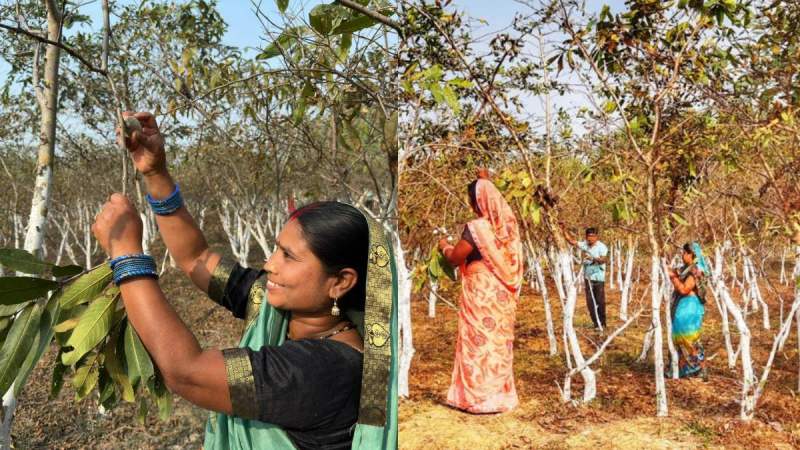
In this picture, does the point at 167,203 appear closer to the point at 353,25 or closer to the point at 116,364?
the point at 116,364

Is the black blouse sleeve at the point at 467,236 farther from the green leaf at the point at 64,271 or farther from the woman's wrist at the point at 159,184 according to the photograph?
the green leaf at the point at 64,271

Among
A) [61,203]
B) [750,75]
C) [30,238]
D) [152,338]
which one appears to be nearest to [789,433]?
[750,75]

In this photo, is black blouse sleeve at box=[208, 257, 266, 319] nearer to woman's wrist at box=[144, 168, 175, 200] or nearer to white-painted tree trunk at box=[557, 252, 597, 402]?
woman's wrist at box=[144, 168, 175, 200]

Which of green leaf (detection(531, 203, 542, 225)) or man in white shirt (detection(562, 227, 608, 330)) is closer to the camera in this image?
green leaf (detection(531, 203, 542, 225))

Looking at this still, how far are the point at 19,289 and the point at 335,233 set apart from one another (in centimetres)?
44

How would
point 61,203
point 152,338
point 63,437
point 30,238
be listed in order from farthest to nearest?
1. point 61,203
2. point 63,437
3. point 30,238
4. point 152,338

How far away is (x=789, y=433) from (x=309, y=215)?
220cm

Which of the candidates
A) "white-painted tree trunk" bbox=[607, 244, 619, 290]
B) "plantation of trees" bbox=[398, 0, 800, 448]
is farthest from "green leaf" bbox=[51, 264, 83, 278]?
"white-painted tree trunk" bbox=[607, 244, 619, 290]

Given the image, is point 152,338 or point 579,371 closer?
point 152,338

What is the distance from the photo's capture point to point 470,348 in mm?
2602

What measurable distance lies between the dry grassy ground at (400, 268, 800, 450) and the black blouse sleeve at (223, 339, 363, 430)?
5.05ft

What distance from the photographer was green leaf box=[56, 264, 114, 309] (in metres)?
0.88

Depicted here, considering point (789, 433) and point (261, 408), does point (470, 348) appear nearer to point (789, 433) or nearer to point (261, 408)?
point (789, 433)

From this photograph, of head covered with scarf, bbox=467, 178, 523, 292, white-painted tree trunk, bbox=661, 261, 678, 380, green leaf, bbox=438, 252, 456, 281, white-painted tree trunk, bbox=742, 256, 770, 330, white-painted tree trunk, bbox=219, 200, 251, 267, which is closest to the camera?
head covered with scarf, bbox=467, 178, 523, 292
